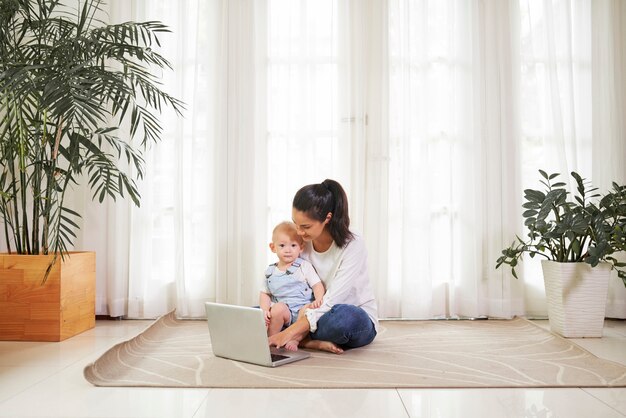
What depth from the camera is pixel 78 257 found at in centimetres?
312

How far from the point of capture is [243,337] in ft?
7.55

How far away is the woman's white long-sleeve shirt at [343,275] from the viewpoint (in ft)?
8.23

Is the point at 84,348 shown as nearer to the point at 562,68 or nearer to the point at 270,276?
the point at 270,276

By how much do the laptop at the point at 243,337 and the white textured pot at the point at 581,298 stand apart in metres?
1.39

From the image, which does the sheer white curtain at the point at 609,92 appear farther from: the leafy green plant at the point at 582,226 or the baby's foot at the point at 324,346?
the baby's foot at the point at 324,346

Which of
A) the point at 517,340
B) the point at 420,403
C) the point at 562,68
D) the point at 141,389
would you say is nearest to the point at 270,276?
the point at 141,389

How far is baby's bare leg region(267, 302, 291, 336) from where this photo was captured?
2576 millimetres

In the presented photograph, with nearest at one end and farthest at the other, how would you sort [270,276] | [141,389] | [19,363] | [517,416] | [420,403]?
[517,416]
[420,403]
[141,389]
[19,363]
[270,276]

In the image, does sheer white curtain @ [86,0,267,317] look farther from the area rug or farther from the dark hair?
the dark hair

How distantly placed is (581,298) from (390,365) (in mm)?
1241

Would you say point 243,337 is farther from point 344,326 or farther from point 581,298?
point 581,298

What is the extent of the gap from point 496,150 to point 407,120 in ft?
1.83

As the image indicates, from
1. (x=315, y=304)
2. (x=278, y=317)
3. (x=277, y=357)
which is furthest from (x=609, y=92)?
(x=277, y=357)

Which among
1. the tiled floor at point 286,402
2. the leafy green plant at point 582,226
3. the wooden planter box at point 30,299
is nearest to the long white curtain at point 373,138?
the leafy green plant at point 582,226
